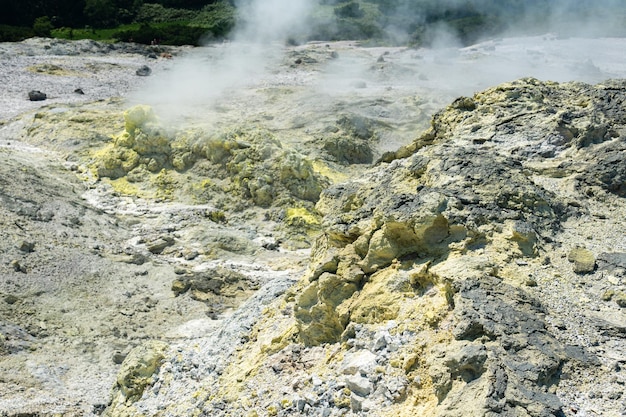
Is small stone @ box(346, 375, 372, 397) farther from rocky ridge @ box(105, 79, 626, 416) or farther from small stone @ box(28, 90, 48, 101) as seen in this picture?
small stone @ box(28, 90, 48, 101)

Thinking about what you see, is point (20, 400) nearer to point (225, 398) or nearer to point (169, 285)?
point (225, 398)

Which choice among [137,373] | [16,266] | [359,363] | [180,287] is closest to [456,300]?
[359,363]

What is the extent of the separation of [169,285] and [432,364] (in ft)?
16.4

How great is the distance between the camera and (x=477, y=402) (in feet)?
10.1

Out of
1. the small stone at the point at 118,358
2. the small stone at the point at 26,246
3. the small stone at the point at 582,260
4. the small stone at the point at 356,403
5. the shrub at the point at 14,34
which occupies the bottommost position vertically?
the small stone at the point at 118,358

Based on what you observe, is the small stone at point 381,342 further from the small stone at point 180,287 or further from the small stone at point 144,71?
the small stone at point 144,71

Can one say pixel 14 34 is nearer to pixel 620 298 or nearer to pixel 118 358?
pixel 118 358

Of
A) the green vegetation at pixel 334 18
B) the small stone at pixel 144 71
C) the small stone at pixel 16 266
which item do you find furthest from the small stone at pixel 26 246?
the green vegetation at pixel 334 18

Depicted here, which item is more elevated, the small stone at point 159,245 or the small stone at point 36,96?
the small stone at point 36,96

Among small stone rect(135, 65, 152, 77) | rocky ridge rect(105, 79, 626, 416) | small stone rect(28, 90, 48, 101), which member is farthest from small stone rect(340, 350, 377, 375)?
small stone rect(135, 65, 152, 77)

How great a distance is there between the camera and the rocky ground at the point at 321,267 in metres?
3.51

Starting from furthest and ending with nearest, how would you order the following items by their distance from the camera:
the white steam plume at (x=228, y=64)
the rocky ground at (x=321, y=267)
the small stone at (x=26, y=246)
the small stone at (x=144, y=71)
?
the small stone at (x=144, y=71) → the white steam plume at (x=228, y=64) → the small stone at (x=26, y=246) → the rocky ground at (x=321, y=267)

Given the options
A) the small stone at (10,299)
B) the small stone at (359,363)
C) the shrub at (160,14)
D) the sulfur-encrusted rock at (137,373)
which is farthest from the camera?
the shrub at (160,14)

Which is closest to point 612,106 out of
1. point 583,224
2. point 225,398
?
point 583,224
